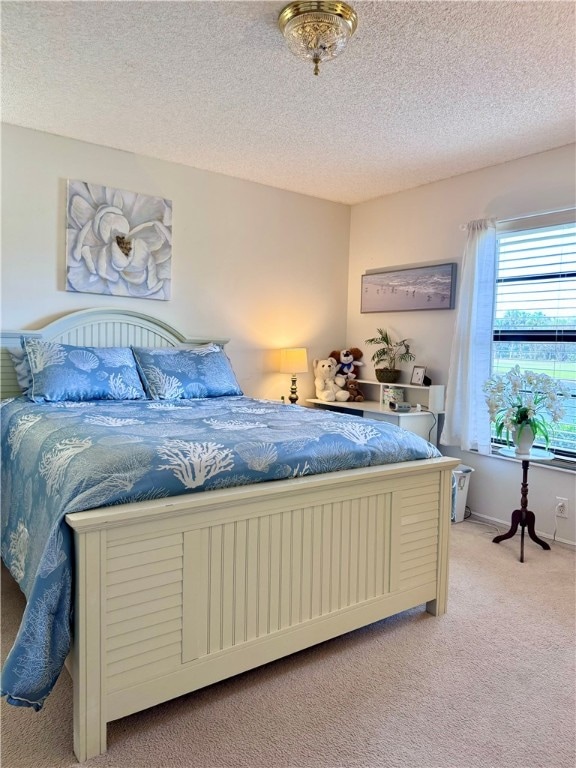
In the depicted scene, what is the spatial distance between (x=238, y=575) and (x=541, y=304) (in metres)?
2.65

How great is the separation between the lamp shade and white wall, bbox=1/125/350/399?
178 mm

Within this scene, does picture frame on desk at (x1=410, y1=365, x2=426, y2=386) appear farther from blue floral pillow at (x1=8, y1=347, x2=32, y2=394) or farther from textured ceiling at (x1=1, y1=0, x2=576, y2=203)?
blue floral pillow at (x1=8, y1=347, x2=32, y2=394)

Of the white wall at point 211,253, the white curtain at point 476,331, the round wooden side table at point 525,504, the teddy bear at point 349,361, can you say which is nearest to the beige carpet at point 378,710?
the round wooden side table at point 525,504

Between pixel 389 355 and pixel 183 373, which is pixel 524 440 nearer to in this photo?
pixel 389 355

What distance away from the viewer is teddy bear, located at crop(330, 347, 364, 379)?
4.63 m

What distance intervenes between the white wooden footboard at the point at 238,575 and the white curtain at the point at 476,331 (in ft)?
4.75

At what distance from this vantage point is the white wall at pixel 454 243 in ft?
10.9

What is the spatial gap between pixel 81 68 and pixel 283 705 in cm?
275

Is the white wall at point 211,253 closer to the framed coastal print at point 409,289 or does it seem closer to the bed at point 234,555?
the framed coastal print at point 409,289

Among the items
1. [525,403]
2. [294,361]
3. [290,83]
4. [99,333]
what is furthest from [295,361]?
[290,83]

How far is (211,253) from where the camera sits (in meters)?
4.02

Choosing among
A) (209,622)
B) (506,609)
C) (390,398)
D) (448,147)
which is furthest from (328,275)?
(209,622)

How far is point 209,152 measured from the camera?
356cm

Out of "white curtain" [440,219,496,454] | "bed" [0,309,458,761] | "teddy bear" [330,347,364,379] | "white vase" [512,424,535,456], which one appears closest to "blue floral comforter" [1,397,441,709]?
"bed" [0,309,458,761]
